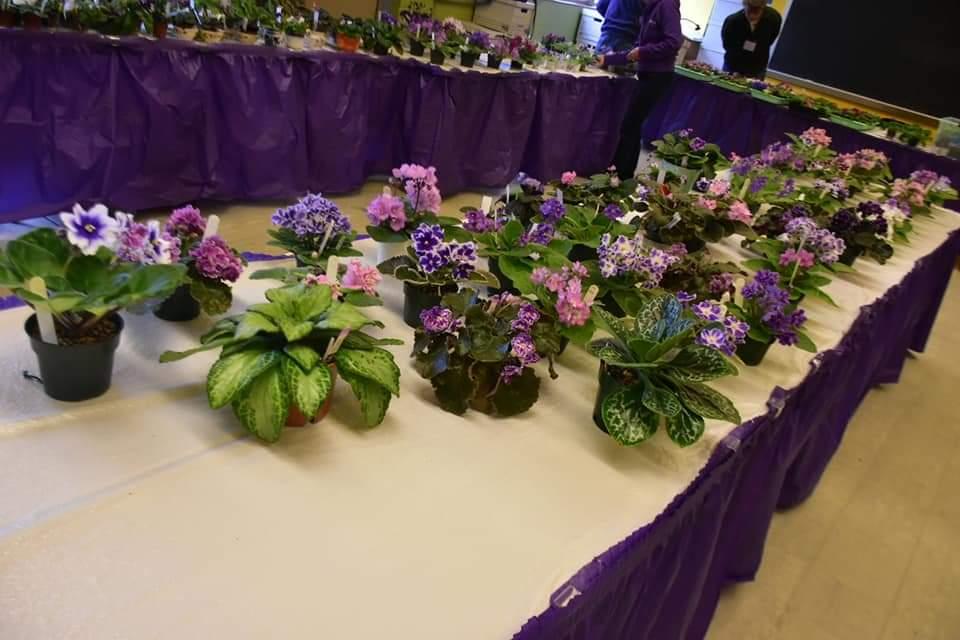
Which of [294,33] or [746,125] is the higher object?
[294,33]

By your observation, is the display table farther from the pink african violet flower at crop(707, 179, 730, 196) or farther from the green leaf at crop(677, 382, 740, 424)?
the pink african violet flower at crop(707, 179, 730, 196)

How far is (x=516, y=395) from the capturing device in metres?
1.03

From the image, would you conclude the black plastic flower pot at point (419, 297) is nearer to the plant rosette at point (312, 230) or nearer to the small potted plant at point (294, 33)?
the plant rosette at point (312, 230)

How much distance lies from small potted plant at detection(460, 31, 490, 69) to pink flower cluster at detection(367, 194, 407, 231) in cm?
275

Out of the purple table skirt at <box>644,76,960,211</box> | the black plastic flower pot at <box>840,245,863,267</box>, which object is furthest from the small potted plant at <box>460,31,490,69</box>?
the black plastic flower pot at <box>840,245,863,267</box>

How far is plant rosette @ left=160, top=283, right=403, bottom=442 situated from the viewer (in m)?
0.85

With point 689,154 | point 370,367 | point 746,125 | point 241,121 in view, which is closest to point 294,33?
point 241,121

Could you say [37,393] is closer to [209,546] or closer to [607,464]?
[209,546]

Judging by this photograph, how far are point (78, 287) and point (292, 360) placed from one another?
10.5 inches

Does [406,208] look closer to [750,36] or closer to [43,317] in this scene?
[43,317]

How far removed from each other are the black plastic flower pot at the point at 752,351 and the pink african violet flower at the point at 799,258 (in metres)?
0.37

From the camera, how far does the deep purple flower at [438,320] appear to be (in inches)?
40.3

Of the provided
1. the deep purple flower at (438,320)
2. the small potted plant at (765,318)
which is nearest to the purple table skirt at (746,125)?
the small potted plant at (765,318)

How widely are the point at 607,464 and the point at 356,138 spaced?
288 cm
